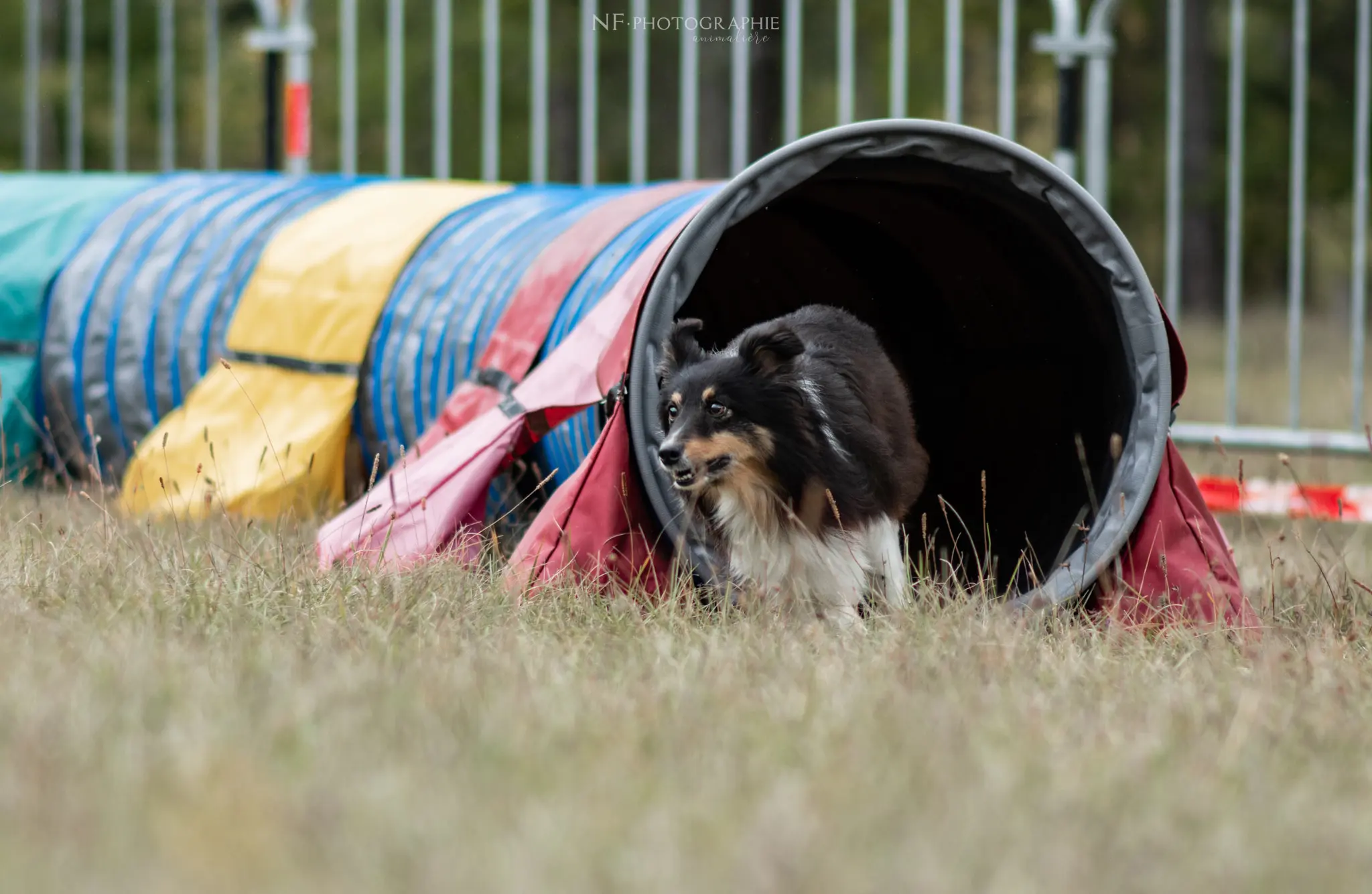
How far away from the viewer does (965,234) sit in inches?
233

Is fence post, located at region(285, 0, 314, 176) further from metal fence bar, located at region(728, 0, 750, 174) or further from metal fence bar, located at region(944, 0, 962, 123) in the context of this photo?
metal fence bar, located at region(944, 0, 962, 123)

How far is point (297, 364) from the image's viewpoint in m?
6.68

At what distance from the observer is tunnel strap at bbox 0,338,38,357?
735 cm

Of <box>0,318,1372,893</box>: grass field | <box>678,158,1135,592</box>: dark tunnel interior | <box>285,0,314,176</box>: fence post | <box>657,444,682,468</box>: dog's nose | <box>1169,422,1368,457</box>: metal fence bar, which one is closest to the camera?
<box>0,318,1372,893</box>: grass field

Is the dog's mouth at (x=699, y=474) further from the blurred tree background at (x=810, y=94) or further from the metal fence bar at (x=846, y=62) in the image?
the blurred tree background at (x=810, y=94)

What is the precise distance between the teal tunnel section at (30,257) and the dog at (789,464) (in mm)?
3332

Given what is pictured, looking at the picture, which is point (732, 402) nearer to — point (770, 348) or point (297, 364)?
point (770, 348)

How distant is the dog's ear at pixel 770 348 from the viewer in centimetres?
459

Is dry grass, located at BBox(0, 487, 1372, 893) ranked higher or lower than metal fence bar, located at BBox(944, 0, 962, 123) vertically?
lower

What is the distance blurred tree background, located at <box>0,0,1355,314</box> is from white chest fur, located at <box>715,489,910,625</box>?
11.2 meters

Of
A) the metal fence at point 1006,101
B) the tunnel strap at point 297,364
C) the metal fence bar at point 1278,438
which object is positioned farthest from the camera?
the metal fence at point 1006,101

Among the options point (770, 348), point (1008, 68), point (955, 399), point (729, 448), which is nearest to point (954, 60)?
point (1008, 68)

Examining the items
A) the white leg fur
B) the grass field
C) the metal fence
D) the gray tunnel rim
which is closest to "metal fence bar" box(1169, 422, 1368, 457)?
the metal fence

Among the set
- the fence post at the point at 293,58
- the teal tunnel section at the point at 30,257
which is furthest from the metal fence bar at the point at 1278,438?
the teal tunnel section at the point at 30,257
